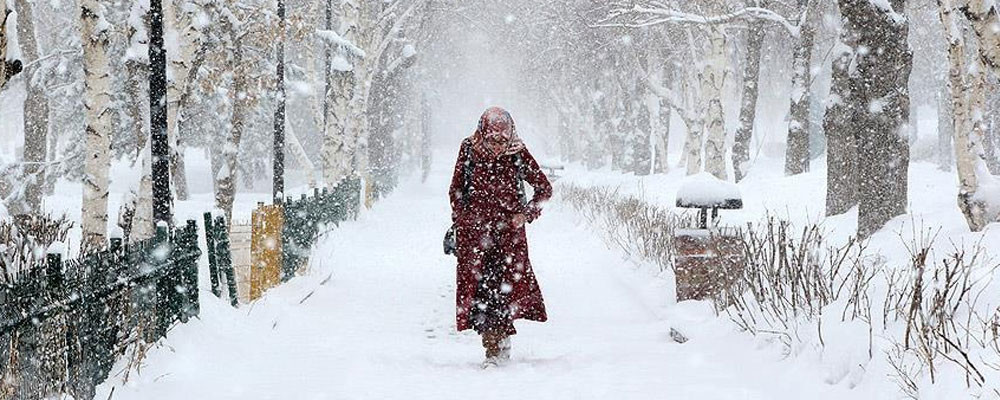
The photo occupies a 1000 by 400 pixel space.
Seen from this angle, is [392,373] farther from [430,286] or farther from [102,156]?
[102,156]

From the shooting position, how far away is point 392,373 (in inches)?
228

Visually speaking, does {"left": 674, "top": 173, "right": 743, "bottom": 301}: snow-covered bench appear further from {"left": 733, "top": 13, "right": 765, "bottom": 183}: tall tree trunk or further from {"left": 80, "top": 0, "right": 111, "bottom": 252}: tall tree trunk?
{"left": 733, "top": 13, "right": 765, "bottom": 183}: tall tree trunk

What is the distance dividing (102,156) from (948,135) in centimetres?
3057

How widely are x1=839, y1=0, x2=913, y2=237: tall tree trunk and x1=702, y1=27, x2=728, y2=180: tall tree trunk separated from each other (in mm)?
11646

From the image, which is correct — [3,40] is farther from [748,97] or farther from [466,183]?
[748,97]

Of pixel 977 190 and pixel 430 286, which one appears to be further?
pixel 430 286

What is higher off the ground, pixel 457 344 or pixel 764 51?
pixel 764 51

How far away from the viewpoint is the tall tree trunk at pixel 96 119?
9242mm

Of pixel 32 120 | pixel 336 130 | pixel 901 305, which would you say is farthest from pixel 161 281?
pixel 336 130

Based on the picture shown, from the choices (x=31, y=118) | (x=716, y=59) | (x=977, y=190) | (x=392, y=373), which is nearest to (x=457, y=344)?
(x=392, y=373)

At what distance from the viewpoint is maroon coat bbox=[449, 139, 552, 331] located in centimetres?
614

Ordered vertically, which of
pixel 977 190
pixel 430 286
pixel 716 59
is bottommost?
pixel 430 286

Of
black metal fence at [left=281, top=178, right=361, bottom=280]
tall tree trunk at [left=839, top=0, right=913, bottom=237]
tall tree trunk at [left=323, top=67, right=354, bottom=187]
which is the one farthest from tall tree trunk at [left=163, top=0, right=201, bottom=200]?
tall tree trunk at [left=323, top=67, right=354, bottom=187]

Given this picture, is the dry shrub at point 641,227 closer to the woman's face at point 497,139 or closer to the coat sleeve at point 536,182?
the coat sleeve at point 536,182
